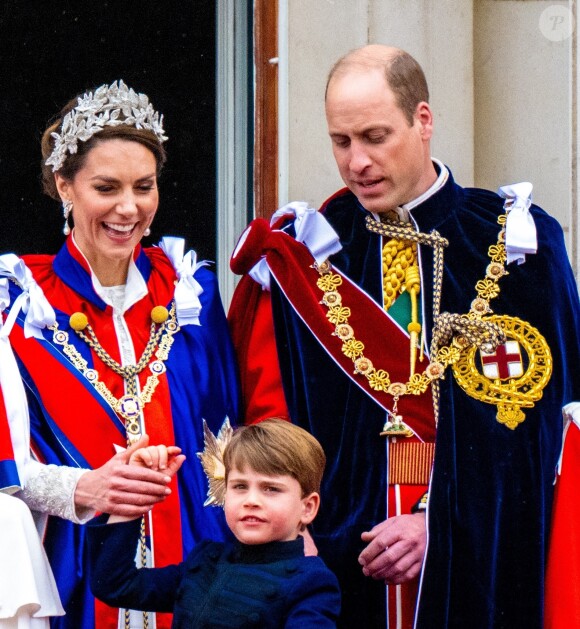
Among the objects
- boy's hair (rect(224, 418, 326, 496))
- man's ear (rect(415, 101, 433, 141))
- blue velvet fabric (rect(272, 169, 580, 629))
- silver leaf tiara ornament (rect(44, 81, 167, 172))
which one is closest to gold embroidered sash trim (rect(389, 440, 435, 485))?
blue velvet fabric (rect(272, 169, 580, 629))

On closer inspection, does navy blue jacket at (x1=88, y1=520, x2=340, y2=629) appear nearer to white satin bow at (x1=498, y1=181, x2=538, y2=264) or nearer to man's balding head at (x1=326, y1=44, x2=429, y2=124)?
white satin bow at (x1=498, y1=181, x2=538, y2=264)

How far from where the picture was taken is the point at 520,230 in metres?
4.25

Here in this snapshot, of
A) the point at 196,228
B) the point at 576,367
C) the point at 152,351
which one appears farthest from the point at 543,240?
the point at 196,228

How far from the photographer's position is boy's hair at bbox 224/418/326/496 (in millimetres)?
3525

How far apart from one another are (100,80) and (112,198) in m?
1.85

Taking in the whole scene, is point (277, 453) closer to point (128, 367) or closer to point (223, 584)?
point (223, 584)

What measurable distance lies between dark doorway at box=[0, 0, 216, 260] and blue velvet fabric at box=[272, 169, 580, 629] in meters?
1.58

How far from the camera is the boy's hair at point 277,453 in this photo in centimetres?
353

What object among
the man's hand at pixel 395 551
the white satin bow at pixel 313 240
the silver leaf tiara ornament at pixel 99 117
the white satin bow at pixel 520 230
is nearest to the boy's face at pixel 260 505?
the man's hand at pixel 395 551

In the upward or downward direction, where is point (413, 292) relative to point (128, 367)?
upward

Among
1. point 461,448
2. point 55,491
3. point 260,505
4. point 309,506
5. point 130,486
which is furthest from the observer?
point 461,448

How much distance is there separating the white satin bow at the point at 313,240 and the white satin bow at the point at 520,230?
448mm

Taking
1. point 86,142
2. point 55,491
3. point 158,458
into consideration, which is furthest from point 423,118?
point 55,491

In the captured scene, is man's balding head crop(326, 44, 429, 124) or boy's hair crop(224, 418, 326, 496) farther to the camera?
man's balding head crop(326, 44, 429, 124)
